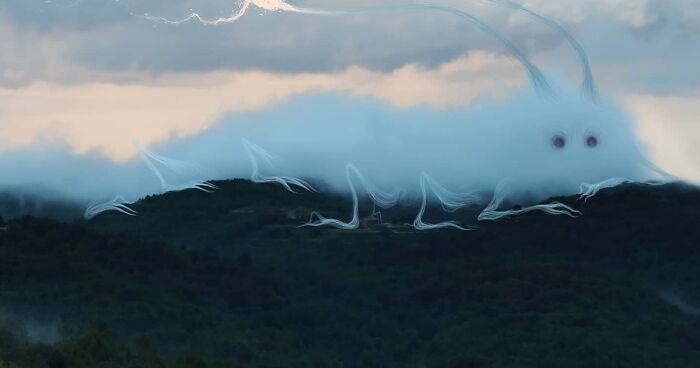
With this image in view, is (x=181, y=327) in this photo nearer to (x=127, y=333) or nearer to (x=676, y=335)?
(x=127, y=333)

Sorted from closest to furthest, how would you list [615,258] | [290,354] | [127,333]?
[127,333] → [290,354] → [615,258]

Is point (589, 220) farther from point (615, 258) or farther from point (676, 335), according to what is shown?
point (676, 335)

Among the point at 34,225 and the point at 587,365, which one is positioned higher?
the point at 34,225

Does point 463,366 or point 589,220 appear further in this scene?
point 589,220

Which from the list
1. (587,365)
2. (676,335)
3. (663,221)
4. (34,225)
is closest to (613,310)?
(676,335)

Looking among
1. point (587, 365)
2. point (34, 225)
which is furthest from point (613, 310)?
point (34, 225)

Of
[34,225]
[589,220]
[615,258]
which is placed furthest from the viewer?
[589,220]
